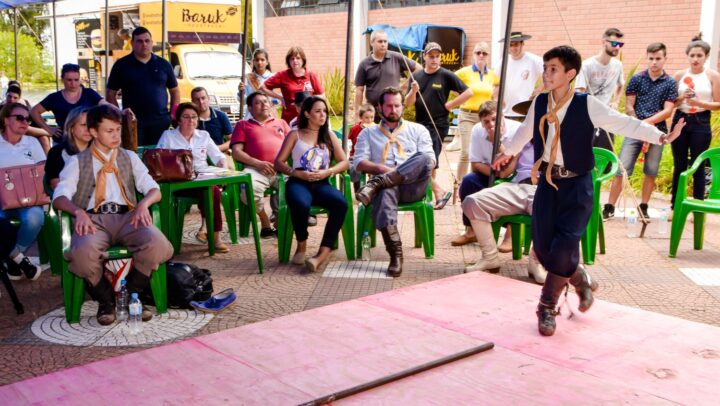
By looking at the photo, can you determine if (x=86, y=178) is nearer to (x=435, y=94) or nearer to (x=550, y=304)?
(x=550, y=304)

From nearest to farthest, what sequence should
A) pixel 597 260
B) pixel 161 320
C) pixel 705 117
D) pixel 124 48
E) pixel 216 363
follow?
pixel 216 363, pixel 161 320, pixel 597 260, pixel 705 117, pixel 124 48

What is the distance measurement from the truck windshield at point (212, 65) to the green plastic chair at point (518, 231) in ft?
36.3

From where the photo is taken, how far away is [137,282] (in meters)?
4.93

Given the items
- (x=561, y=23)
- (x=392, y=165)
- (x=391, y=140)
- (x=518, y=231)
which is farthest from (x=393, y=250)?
(x=561, y=23)

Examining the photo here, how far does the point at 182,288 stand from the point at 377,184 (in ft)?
6.03

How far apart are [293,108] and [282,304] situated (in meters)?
3.61

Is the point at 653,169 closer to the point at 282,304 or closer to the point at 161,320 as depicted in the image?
the point at 282,304

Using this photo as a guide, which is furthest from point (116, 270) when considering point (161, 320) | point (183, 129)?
point (183, 129)

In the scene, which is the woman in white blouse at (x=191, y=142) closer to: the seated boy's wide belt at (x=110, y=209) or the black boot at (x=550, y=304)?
the seated boy's wide belt at (x=110, y=209)

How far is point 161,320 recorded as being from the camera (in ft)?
16.2

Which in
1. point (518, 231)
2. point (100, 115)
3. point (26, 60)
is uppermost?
point (26, 60)

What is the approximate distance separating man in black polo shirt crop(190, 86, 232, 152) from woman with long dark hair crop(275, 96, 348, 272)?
1.42 meters

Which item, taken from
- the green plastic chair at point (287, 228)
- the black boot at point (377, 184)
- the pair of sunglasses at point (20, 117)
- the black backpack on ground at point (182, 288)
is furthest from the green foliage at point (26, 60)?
the black backpack on ground at point (182, 288)

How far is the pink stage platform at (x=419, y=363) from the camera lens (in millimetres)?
3504
